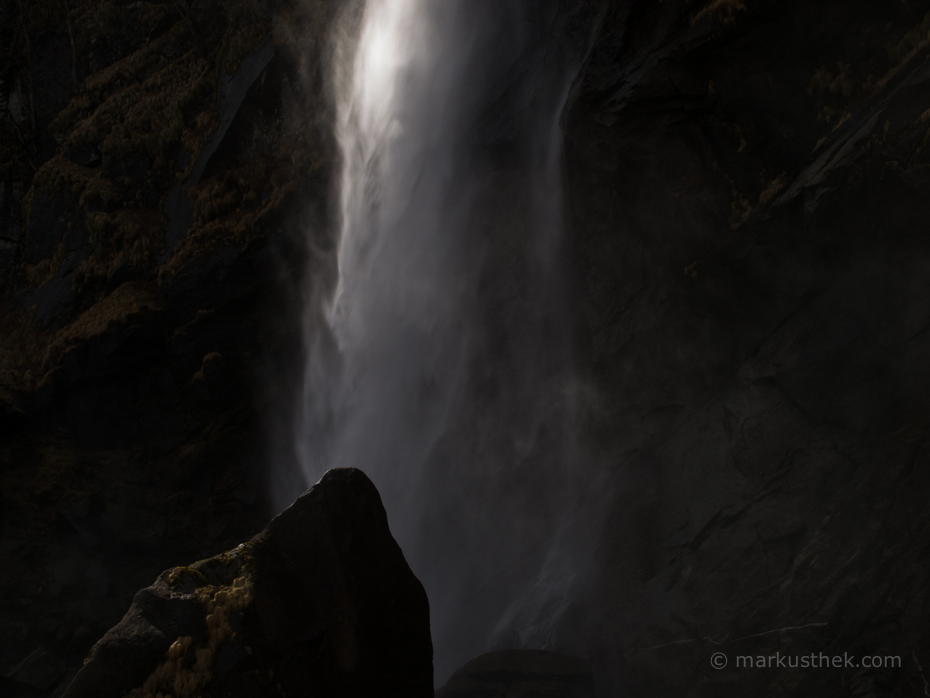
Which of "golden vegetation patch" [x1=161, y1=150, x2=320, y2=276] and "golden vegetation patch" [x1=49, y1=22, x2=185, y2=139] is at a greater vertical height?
"golden vegetation patch" [x1=49, y1=22, x2=185, y2=139]

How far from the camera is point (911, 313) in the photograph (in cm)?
1150

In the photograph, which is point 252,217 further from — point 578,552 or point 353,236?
point 578,552

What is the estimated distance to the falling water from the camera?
19406mm

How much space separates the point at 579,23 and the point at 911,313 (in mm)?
11937

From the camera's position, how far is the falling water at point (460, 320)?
1941 cm

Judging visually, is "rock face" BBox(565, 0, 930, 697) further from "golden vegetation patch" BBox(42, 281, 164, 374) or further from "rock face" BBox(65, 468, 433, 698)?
"golden vegetation patch" BBox(42, 281, 164, 374)

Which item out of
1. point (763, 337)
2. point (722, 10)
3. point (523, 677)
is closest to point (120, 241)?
point (523, 677)

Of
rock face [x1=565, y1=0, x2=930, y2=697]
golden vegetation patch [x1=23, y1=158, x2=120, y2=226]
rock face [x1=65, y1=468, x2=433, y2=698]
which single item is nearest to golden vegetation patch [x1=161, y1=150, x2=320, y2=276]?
golden vegetation patch [x1=23, y1=158, x2=120, y2=226]

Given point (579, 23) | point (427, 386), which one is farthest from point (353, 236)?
point (579, 23)

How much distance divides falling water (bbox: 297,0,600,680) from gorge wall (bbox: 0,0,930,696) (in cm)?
152

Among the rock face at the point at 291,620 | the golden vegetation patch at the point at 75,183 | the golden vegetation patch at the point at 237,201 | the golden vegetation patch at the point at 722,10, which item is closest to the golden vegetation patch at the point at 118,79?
the golden vegetation patch at the point at 75,183

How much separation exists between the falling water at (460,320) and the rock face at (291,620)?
31.4 ft

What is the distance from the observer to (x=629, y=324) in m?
16.3

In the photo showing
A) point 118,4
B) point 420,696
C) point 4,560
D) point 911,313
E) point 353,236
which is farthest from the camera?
point 118,4
